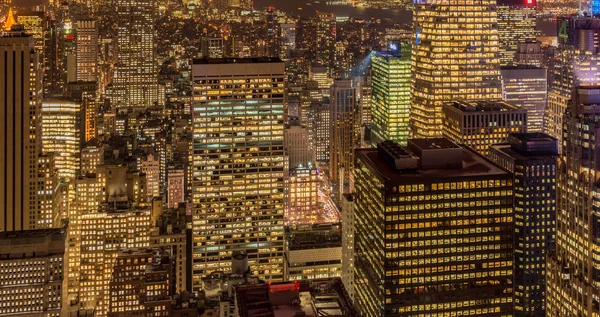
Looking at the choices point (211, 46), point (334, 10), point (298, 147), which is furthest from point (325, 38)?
point (298, 147)

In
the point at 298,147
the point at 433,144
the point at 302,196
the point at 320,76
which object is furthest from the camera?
the point at 320,76

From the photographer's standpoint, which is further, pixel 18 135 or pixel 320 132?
pixel 320 132

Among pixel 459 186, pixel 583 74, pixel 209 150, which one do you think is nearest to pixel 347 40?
pixel 583 74

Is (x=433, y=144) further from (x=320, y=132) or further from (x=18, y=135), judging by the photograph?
(x=320, y=132)

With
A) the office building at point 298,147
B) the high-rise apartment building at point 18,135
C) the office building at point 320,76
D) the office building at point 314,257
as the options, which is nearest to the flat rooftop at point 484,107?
the office building at point 314,257

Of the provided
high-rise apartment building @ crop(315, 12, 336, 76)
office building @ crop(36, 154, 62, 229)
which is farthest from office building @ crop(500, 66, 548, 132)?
office building @ crop(36, 154, 62, 229)

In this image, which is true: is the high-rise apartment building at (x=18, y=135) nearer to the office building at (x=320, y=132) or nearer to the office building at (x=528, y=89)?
the office building at (x=320, y=132)

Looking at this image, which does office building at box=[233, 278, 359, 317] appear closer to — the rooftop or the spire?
the rooftop
